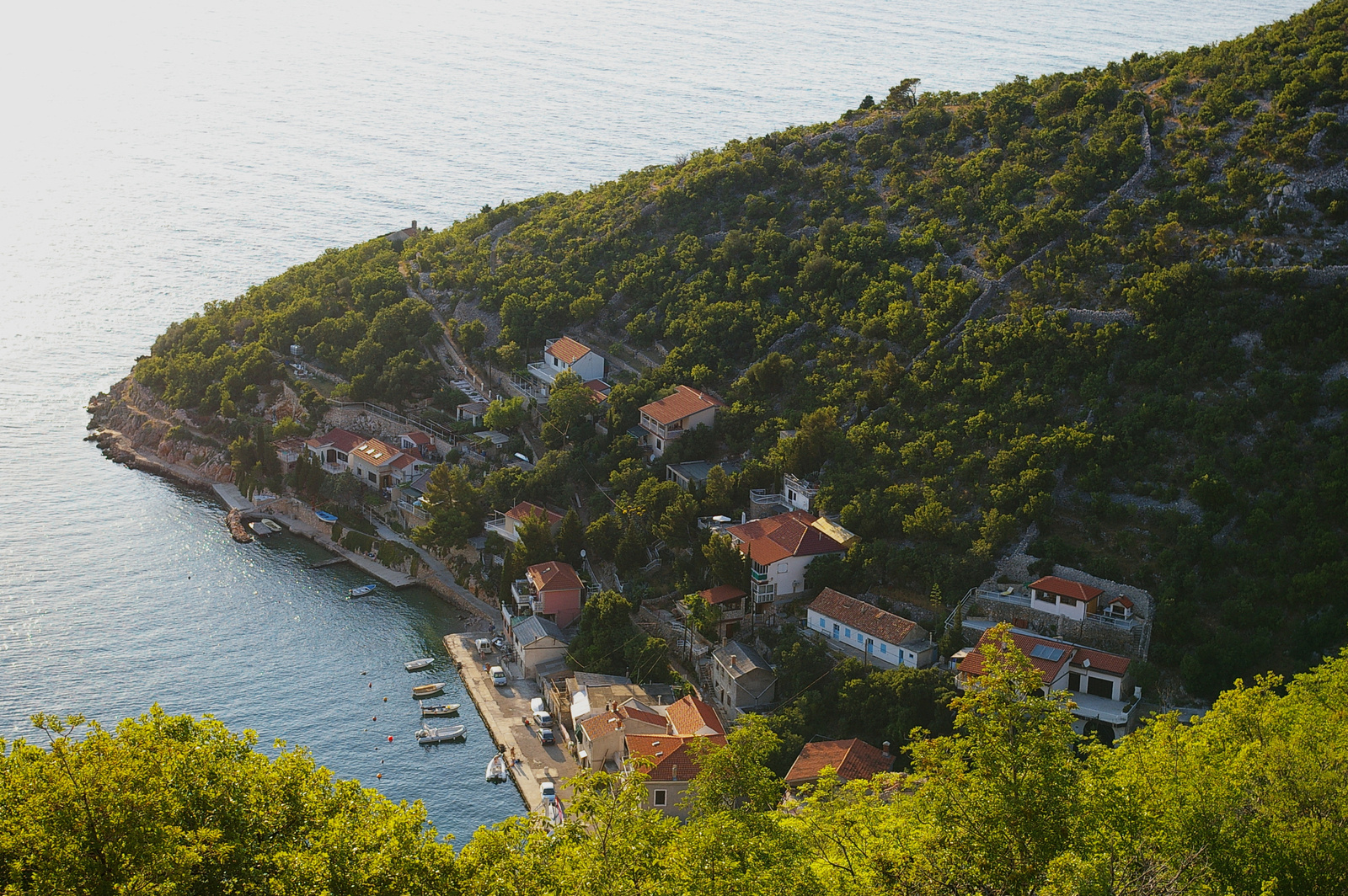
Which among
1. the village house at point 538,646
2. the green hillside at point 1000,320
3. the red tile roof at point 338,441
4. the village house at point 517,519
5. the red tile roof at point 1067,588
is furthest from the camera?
the red tile roof at point 338,441

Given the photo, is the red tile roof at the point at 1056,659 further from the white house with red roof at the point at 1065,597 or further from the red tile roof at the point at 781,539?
the red tile roof at the point at 781,539

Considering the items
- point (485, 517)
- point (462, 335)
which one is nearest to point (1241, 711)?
point (485, 517)

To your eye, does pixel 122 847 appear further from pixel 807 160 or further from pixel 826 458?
pixel 807 160

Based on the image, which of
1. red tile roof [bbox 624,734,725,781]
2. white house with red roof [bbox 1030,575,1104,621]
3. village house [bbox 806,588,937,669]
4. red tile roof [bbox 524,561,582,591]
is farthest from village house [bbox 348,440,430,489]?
white house with red roof [bbox 1030,575,1104,621]

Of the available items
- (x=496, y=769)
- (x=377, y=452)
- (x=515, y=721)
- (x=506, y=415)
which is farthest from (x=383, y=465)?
(x=496, y=769)

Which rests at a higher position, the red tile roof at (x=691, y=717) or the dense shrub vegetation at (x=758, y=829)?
the dense shrub vegetation at (x=758, y=829)

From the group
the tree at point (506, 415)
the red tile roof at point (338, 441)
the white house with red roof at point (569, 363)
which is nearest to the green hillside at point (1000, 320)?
the white house with red roof at point (569, 363)
